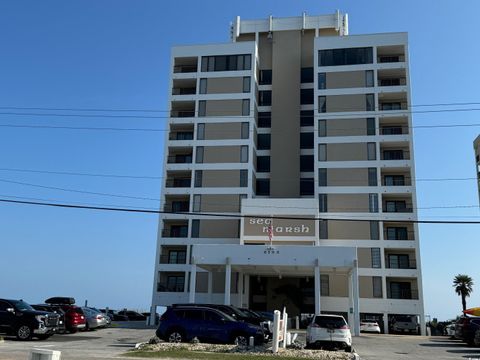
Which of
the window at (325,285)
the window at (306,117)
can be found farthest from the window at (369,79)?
the window at (325,285)

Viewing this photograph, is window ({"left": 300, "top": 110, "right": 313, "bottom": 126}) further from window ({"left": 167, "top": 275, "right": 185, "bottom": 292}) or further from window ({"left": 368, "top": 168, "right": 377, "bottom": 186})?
window ({"left": 167, "top": 275, "right": 185, "bottom": 292})

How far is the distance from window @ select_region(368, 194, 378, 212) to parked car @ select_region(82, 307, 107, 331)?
3182 centimetres

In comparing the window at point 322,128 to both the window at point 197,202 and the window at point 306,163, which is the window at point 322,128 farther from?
the window at point 197,202

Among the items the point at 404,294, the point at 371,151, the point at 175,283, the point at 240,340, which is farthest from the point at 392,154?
the point at 240,340

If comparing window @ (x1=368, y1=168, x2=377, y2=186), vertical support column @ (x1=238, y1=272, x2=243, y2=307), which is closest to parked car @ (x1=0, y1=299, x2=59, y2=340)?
vertical support column @ (x1=238, y1=272, x2=243, y2=307)

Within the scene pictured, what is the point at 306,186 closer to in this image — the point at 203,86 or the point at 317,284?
the point at 203,86

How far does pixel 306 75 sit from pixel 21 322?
4920 cm

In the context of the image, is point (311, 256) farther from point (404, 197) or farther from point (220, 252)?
point (404, 197)

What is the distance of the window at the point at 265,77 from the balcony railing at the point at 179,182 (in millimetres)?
15531

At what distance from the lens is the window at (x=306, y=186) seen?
60.9m

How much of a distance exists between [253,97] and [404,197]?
20398 millimetres

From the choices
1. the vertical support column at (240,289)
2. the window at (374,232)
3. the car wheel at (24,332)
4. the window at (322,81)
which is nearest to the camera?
the car wheel at (24,332)

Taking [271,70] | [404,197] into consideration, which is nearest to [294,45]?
[271,70]

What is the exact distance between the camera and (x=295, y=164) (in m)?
61.5
